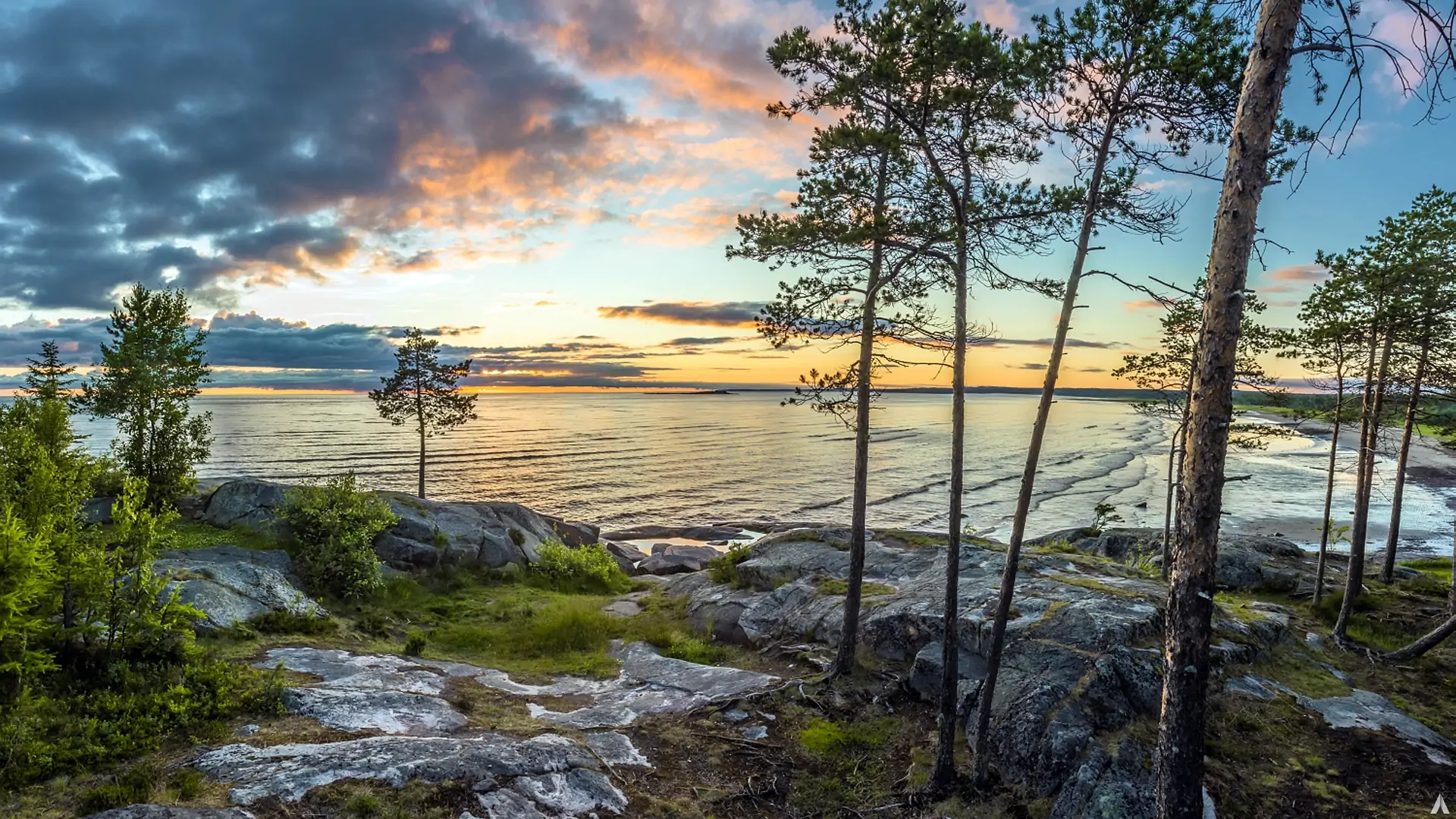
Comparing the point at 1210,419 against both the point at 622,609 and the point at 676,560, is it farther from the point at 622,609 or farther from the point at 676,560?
the point at 676,560

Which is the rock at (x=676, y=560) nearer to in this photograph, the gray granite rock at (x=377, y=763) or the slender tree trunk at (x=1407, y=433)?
the gray granite rock at (x=377, y=763)

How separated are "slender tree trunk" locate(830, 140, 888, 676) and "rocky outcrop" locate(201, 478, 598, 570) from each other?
1771 cm

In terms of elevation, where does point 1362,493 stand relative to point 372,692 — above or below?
above

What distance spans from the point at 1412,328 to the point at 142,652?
3195 cm

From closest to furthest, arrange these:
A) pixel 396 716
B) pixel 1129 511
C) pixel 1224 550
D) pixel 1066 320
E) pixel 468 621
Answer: pixel 1066 320 → pixel 396 716 → pixel 468 621 → pixel 1224 550 → pixel 1129 511

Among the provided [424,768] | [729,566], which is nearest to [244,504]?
[729,566]

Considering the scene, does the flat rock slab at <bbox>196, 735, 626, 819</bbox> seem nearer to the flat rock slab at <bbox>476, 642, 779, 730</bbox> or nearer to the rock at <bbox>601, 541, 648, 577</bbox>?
the flat rock slab at <bbox>476, 642, 779, 730</bbox>

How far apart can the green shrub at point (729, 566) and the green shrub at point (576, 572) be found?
20.7 ft

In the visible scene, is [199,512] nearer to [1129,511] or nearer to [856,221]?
[856,221]

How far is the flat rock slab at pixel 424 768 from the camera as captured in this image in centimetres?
820

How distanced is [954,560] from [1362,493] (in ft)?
59.8

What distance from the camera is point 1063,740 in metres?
10.3

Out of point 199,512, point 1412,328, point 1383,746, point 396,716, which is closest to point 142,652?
point 396,716

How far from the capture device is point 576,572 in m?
28.7
